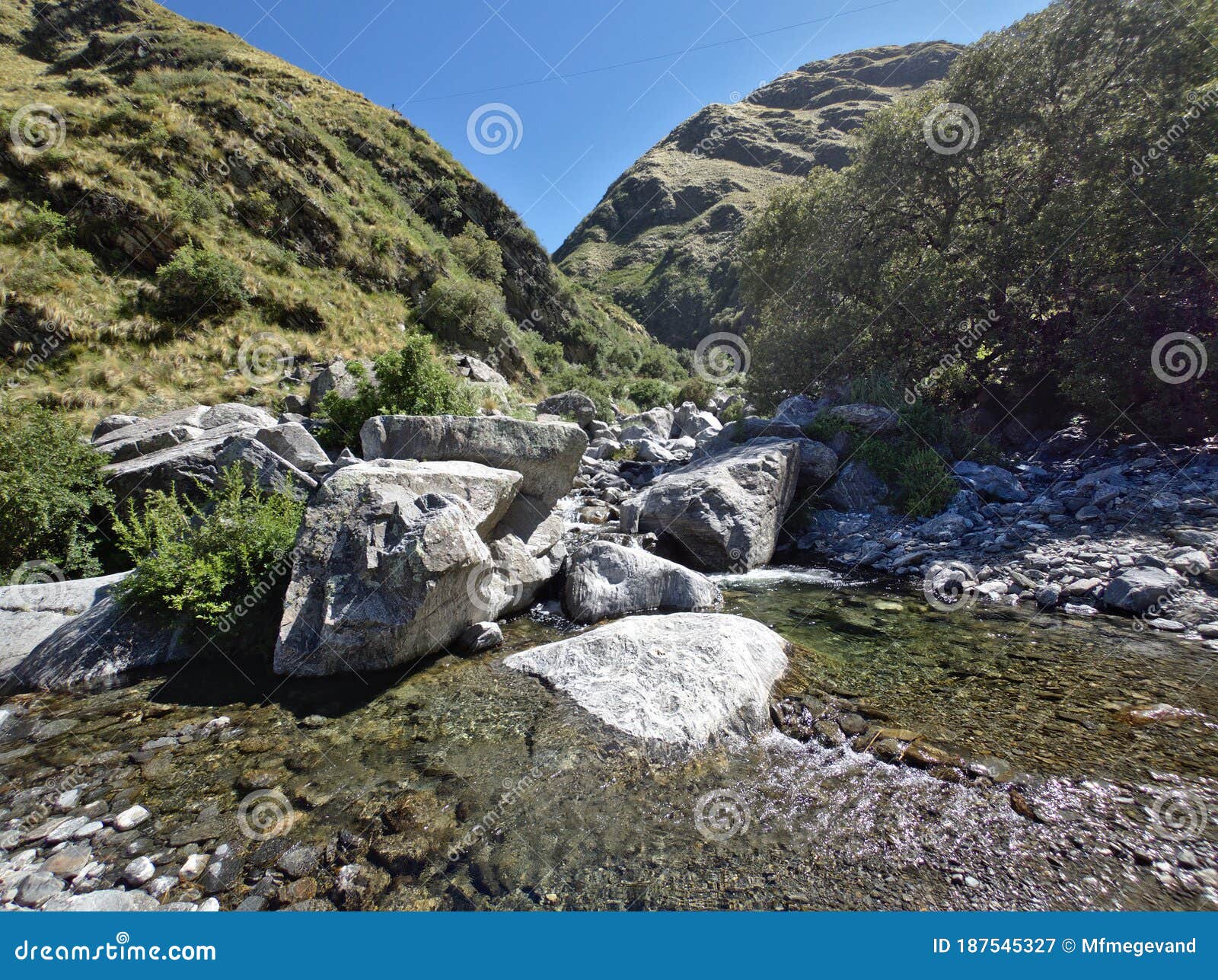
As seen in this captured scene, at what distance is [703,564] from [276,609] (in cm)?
626

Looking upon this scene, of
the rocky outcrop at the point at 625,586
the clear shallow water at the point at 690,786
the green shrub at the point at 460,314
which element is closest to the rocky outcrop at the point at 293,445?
the clear shallow water at the point at 690,786

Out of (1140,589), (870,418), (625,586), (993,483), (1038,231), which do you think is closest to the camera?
(1140,589)

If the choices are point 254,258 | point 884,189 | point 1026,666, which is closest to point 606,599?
point 1026,666

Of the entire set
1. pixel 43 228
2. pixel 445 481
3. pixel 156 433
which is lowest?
pixel 445 481

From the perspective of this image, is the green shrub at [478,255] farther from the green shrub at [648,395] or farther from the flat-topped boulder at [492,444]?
the flat-topped boulder at [492,444]

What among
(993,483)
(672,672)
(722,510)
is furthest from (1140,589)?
(672,672)

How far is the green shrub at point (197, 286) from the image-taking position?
17.4m

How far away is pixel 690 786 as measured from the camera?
3.55 meters

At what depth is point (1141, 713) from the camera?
4.21 meters

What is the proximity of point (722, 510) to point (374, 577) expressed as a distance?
19.3 feet

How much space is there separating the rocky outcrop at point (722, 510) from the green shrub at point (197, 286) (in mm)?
17445

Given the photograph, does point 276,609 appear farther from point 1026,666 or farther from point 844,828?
point 1026,666

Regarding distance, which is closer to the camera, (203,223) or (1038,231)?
(1038,231)

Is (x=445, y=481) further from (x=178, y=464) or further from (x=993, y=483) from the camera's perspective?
(x=993, y=483)
